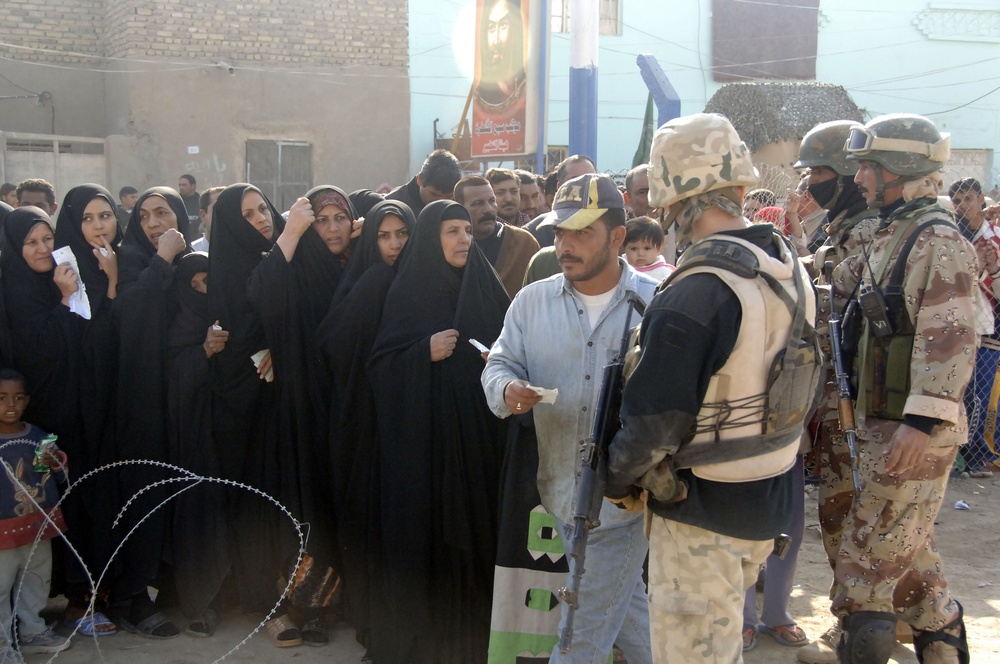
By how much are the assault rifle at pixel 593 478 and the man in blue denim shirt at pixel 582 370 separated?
340 millimetres

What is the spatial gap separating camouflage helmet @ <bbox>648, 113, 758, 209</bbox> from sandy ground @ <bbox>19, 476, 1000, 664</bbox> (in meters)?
2.36

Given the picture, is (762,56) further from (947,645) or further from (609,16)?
(947,645)

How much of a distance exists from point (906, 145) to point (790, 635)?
212 cm

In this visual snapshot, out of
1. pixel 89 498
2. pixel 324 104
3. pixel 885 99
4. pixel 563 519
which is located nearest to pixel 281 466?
pixel 89 498

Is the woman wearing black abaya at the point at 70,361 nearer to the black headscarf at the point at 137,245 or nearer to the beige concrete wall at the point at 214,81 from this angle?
the black headscarf at the point at 137,245

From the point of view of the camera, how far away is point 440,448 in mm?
3648

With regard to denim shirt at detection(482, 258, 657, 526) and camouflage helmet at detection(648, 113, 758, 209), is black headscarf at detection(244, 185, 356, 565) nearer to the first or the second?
denim shirt at detection(482, 258, 657, 526)

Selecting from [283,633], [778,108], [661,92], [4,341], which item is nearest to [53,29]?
[661,92]

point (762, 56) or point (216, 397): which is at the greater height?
point (762, 56)

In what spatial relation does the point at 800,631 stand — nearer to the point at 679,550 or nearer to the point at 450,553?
the point at 450,553

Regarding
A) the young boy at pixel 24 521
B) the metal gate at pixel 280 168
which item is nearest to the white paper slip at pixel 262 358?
the young boy at pixel 24 521

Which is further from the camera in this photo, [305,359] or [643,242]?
[643,242]

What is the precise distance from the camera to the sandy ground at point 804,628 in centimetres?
389

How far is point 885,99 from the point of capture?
23328mm
